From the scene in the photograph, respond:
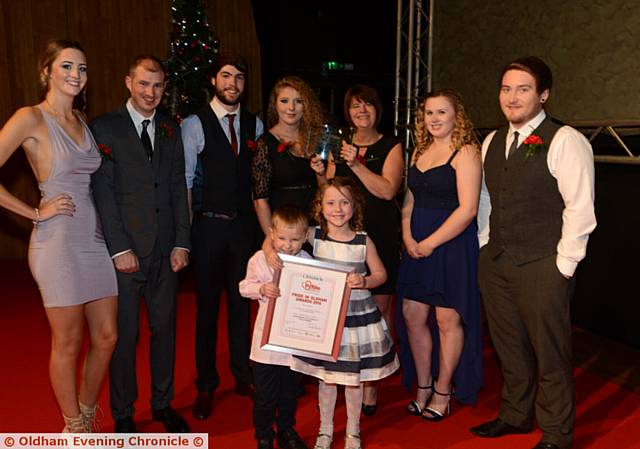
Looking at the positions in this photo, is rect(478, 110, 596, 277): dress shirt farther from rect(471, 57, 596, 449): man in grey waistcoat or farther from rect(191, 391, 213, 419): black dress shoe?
rect(191, 391, 213, 419): black dress shoe

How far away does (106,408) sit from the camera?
144 inches

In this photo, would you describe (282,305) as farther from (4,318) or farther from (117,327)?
(4,318)

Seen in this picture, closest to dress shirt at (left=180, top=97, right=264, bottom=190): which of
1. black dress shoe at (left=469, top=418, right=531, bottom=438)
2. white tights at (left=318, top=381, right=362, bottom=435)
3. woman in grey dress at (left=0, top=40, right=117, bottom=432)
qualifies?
woman in grey dress at (left=0, top=40, right=117, bottom=432)

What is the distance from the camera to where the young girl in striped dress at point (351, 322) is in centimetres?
286

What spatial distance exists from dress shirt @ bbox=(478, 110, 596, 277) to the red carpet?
1.04 metres

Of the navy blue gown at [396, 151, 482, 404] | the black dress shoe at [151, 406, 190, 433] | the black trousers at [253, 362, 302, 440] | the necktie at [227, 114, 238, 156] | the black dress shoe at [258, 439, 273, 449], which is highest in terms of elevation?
the necktie at [227, 114, 238, 156]

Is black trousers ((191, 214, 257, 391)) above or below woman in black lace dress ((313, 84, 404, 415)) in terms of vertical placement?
below

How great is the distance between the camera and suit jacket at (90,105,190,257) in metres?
2.97

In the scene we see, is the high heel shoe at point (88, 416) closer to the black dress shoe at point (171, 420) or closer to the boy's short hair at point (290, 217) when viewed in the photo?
the black dress shoe at point (171, 420)

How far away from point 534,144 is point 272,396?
160 centimetres

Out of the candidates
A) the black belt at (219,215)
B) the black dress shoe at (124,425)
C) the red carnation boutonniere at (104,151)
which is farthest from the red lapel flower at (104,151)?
the black dress shoe at (124,425)

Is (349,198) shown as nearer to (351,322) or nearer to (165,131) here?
(351,322)

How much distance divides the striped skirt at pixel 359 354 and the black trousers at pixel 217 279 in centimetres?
83

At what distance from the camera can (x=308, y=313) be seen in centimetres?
279
